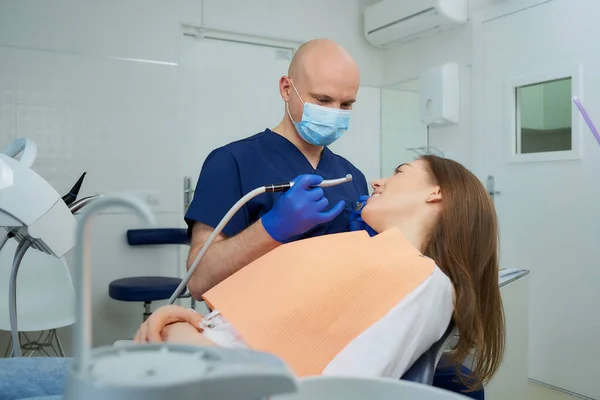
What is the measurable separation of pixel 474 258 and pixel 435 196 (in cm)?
17

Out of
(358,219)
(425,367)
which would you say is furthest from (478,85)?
(425,367)

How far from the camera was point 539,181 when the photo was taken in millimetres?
2951

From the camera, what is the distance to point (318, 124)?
5.29 feet

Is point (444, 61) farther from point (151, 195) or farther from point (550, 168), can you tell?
point (151, 195)

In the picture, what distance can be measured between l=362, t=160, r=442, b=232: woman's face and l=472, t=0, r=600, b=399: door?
182 cm

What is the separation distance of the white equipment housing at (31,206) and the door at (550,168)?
8.51 ft

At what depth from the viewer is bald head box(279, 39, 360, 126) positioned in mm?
1575

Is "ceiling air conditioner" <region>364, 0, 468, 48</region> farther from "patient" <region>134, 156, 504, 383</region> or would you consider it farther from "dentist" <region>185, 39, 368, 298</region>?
"patient" <region>134, 156, 504, 383</region>

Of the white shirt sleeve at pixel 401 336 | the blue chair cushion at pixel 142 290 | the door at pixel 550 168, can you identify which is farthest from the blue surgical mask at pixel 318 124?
the door at pixel 550 168

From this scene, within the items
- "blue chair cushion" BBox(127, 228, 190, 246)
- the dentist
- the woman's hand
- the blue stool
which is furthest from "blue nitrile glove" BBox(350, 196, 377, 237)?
"blue chair cushion" BBox(127, 228, 190, 246)

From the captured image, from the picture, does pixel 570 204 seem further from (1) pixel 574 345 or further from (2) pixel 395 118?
(2) pixel 395 118

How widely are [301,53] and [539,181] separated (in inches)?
74.6

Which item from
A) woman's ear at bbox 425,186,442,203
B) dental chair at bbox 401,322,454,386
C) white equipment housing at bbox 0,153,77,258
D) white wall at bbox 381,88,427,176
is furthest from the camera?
white wall at bbox 381,88,427,176

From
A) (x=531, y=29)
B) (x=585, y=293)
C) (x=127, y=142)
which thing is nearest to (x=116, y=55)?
(x=127, y=142)
